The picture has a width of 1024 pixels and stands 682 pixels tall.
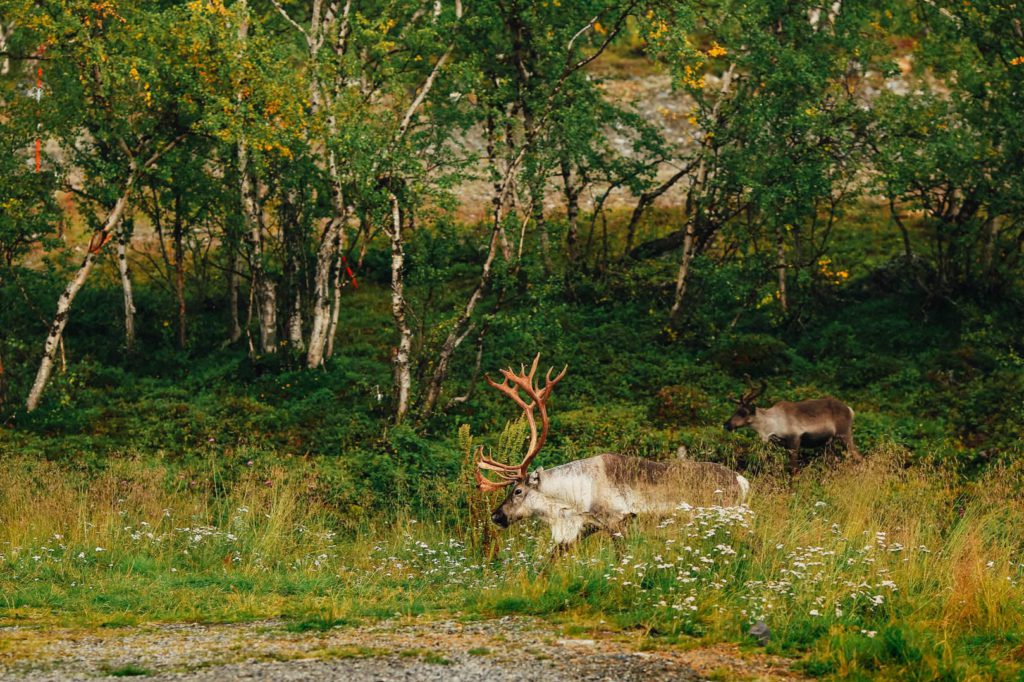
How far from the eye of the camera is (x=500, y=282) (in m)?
21.5

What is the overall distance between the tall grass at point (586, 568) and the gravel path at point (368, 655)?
1.35ft

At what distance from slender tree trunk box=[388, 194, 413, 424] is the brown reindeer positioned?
5.71 metres

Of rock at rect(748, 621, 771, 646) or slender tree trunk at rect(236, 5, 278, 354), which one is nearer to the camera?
rock at rect(748, 621, 771, 646)

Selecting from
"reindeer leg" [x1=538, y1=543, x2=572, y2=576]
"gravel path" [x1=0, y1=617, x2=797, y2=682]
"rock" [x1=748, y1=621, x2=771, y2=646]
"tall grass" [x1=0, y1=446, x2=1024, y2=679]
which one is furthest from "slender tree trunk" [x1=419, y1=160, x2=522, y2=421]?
"rock" [x1=748, y1=621, x2=771, y2=646]

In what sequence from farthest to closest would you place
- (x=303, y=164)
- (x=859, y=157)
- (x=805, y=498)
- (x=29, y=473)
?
1. (x=859, y=157)
2. (x=303, y=164)
3. (x=29, y=473)
4. (x=805, y=498)

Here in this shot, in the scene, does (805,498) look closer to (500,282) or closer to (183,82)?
(500,282)

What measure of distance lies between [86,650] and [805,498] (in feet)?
30.8

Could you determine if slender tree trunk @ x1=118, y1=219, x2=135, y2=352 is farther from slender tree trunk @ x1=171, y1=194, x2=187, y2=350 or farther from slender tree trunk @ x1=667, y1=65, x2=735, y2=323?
slender tree trunk @ x1=667, y1=65, x2=735, y2=323

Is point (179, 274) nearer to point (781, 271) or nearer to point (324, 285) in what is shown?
point (324, 285)

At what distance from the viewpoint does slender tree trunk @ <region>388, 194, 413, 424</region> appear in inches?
780

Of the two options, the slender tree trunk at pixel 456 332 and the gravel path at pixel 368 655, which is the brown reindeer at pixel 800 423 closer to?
the slender tree trunk at pixel 456 332

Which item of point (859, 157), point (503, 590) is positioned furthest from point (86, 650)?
point (859, 157)

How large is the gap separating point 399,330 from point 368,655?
11857 millimetres

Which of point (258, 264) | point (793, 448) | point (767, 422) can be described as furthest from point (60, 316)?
point (793, 448)
